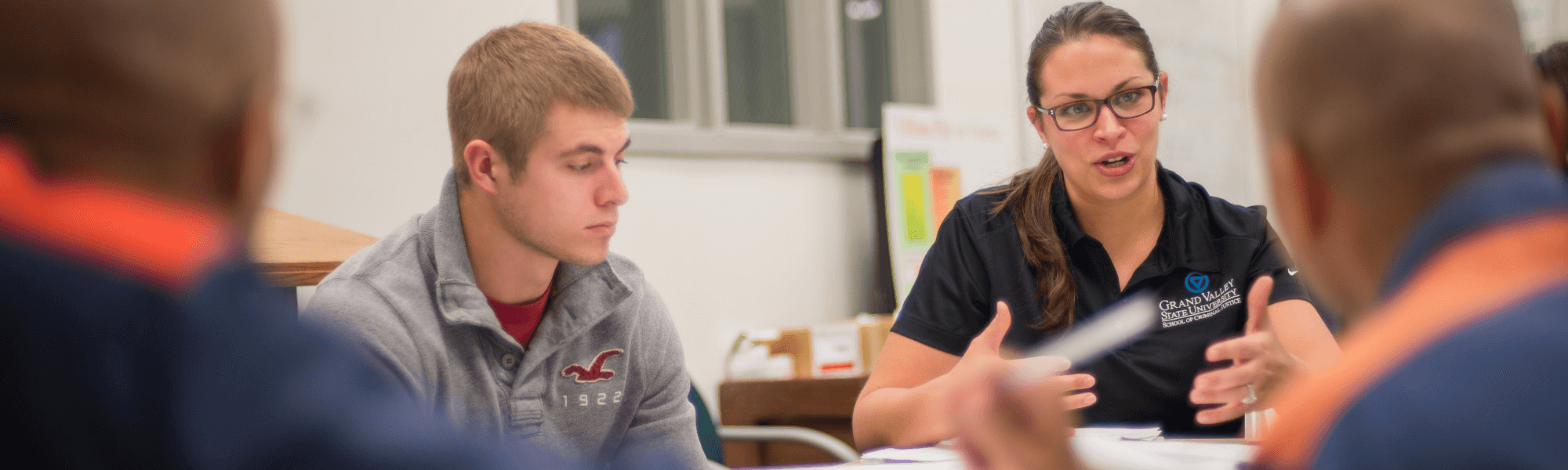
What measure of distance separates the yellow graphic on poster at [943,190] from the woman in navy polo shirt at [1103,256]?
1.98 metres

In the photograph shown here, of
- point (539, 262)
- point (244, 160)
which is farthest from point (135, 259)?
point (539, 262)

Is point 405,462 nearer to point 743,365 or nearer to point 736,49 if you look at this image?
point 743,365

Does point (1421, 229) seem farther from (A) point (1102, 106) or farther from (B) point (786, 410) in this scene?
(B) point (786, 410)

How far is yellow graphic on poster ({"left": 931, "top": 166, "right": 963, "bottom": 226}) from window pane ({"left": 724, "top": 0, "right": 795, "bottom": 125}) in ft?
2.02

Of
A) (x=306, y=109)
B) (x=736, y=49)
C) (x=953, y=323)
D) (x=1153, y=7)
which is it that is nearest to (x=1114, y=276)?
(x=953, y=323)

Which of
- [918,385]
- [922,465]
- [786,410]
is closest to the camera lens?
[922,465]

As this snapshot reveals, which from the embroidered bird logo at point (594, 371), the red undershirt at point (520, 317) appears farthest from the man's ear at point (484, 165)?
the embroidered bird logo at point (594, 371)

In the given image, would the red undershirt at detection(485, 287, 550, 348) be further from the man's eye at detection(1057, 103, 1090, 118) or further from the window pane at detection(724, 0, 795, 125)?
the window pane at detection(724, 0, 795, 125)

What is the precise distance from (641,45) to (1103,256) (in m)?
2.29

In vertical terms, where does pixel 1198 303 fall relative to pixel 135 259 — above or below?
below

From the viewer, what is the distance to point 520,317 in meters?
1.74

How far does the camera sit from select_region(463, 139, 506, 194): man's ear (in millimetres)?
1718

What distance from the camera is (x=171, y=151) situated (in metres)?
0.47

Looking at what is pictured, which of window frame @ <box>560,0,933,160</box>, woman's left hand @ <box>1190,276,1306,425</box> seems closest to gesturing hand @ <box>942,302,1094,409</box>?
woman's left hand @ <box>1190,276,1306,425</box>
